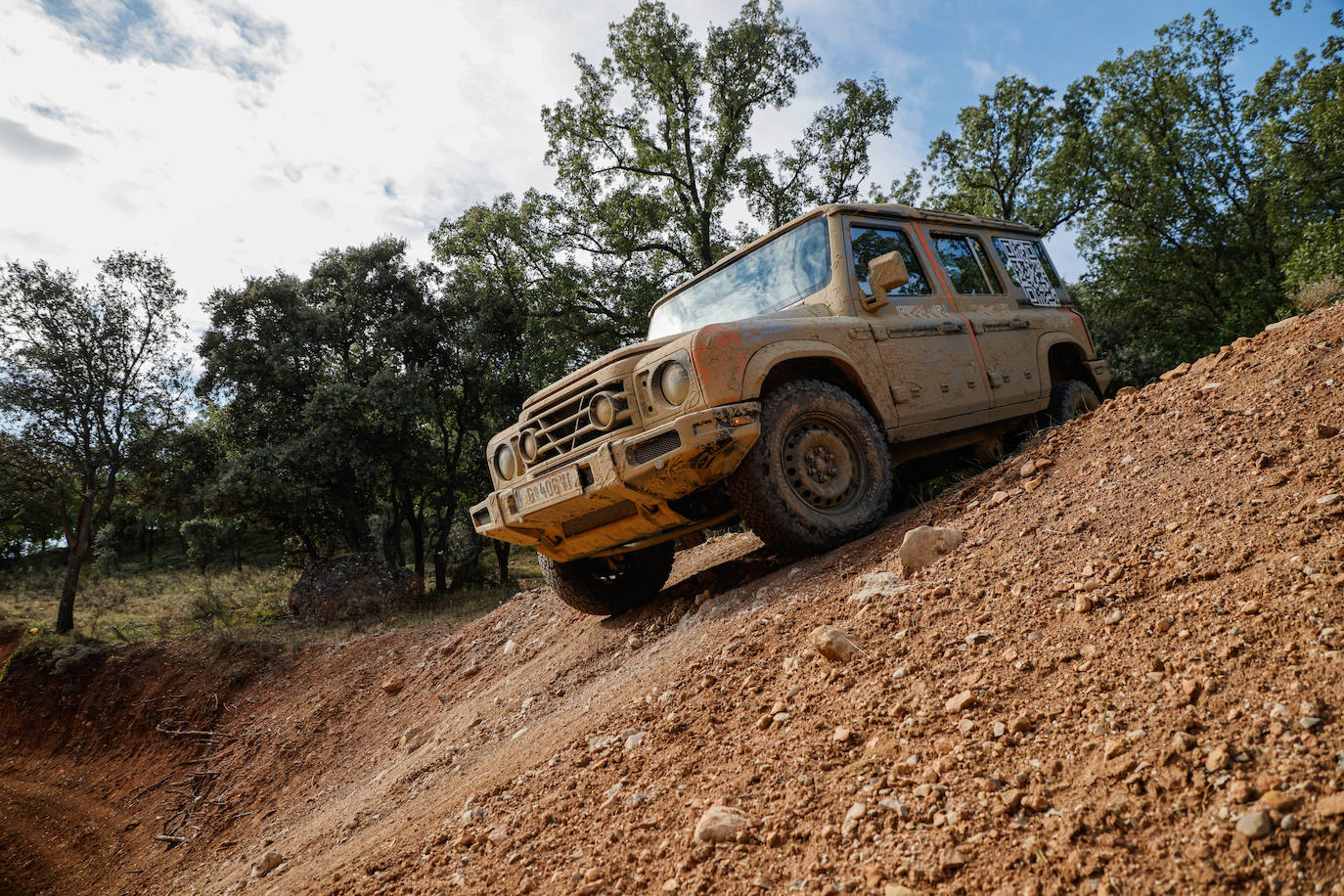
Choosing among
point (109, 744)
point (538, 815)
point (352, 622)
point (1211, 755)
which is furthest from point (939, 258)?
point (352, 622)

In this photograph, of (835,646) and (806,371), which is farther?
(806,371)

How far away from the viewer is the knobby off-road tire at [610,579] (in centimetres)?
459

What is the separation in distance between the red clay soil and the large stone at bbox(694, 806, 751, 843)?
0.08 feet

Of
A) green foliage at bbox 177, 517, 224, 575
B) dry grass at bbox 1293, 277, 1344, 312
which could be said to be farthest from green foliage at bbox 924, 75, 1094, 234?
green foliage at bbox 177, 517, 224, 575

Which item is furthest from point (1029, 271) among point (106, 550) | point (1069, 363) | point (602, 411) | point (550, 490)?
point (106, 550)

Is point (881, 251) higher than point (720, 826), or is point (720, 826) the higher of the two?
point (881, 251)

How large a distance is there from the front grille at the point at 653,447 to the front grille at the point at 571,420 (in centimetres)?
29

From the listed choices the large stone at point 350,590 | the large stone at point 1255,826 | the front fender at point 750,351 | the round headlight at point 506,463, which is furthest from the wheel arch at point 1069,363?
the large stone at point 350,590

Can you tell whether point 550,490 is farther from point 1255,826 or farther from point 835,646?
point 1255,826

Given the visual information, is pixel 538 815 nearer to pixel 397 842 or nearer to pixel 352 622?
pixel 397 842

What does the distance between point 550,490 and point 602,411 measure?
0.51 m

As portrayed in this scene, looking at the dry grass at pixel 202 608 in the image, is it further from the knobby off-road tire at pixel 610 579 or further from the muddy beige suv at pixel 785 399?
the muddy beige suv at pixel 785 399

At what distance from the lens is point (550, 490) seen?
3580 mm

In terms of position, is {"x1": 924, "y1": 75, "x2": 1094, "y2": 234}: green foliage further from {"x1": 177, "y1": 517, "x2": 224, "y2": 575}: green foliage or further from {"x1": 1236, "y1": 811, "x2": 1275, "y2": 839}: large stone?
{"x1": 177, "y1": 517, "x2": 224, "y2": 575}: green foliage
